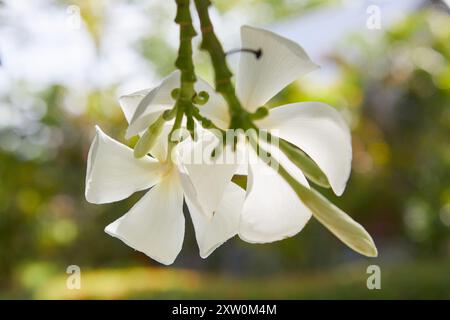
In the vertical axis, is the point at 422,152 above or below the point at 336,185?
above

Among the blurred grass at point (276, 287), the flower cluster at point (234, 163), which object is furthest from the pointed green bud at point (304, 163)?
the blurred grass at point (276, 287)

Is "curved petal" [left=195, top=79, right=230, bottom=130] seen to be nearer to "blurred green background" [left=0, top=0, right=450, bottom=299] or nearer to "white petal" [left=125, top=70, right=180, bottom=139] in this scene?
"white petal" [left=125, top=70, right=180, bottom=139]

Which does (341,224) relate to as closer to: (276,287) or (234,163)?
(234,163)

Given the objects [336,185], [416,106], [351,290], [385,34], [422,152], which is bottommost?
[351,290]
